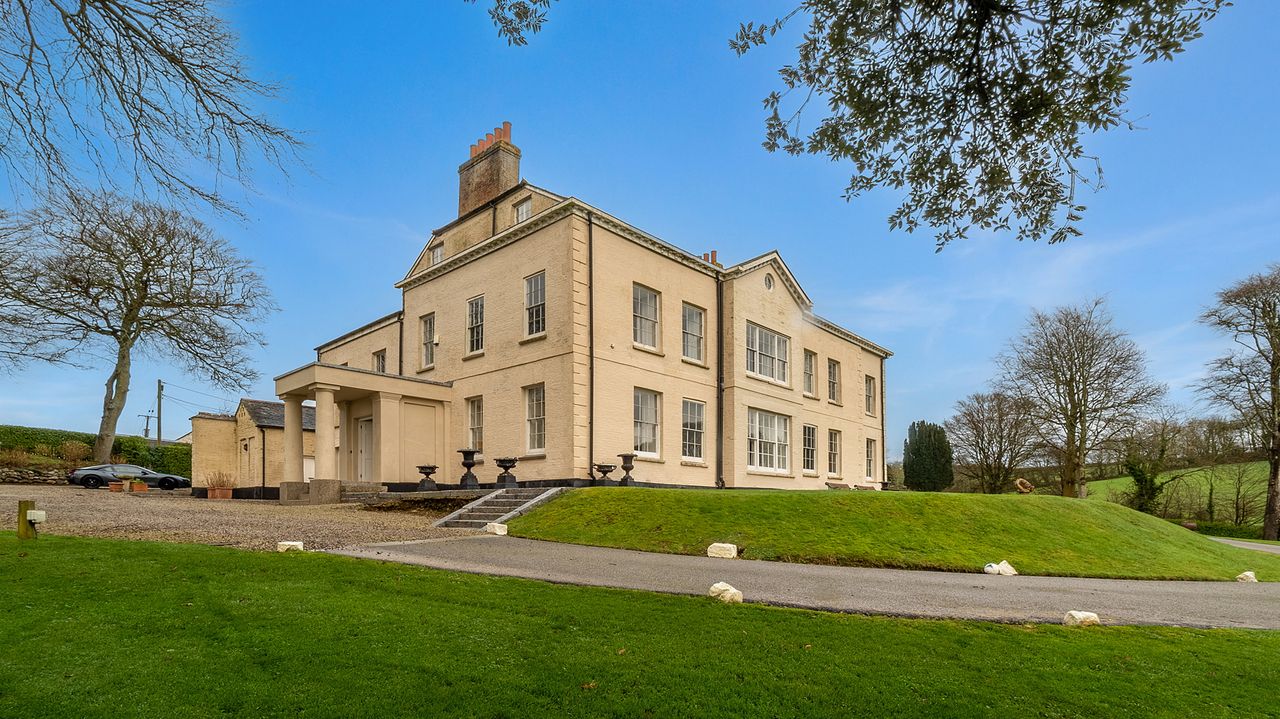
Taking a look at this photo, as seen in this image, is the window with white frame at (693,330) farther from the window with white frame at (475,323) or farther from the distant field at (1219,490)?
the distant field at (1219,490)

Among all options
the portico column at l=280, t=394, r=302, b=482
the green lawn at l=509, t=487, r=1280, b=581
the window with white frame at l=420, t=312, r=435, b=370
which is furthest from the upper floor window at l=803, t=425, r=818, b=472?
the portico column at l=280, t=394, r=302, b=482

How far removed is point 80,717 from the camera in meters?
4.02

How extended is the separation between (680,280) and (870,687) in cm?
1850

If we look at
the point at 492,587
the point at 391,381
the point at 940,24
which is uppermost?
the point at 940,24

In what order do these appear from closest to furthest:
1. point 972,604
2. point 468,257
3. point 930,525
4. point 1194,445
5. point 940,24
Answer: point 940,24
point 972,604
point 930,525
point 468,257
point 1194,445

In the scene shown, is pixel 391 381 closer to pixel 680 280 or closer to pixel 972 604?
pixel 680 280

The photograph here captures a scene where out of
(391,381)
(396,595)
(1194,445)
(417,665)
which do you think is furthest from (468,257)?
(1194,445)

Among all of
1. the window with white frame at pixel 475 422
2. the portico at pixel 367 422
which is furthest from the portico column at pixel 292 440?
the window with white frame at pixel 475 422

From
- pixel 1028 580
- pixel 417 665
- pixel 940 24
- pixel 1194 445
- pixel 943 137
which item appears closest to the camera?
pixel 417 665

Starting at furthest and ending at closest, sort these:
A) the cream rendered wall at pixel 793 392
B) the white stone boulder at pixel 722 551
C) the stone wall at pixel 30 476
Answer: the stone wall at pixel 30 476, the cream rendered wall at pixel 793 392, the white stone boulder at pixel 722 551

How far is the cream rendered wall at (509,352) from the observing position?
64.3 ft

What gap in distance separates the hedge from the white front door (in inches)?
906

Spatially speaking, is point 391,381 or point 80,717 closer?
point 80,717

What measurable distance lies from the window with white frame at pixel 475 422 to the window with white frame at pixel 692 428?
6411 mm
